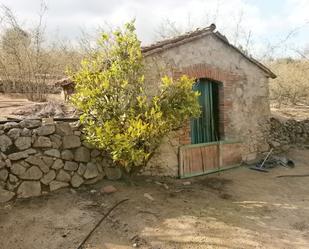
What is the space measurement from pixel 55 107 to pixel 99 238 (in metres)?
3.72

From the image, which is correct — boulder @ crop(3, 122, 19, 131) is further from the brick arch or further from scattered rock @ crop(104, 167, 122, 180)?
the brick arch

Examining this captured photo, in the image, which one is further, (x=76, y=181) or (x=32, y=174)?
(x=76, y=181)

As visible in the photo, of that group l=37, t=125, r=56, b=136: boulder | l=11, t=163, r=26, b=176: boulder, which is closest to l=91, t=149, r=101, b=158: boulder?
l=37, t=125, r=56, b=136: boulder

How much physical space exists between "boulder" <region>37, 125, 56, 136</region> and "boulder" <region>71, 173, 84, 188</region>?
98cm

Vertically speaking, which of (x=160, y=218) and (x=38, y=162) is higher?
(x=38, y=162)

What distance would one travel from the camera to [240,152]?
32.6 feet

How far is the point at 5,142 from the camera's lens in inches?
245

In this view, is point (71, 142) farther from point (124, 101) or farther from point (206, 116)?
point (206, 116)

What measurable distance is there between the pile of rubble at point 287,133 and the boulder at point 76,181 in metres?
6.79

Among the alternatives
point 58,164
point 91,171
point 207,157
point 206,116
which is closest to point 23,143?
point 58,164

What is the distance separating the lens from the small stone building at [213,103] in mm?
8133

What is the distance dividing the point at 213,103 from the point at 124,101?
378cm

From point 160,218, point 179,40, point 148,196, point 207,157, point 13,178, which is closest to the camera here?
point 160,218

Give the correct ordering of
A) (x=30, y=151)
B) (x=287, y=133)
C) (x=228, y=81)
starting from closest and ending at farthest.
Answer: (x=30, y=151) < (x=228, y=81) < (x=287, y=133)
